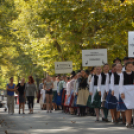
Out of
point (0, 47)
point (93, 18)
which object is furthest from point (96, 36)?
point (0, 47)

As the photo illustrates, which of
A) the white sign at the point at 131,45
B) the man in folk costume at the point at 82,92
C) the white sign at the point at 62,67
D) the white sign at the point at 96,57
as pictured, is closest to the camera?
the white sign at the point at 131,45

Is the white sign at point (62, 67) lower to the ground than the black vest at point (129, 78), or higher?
higher

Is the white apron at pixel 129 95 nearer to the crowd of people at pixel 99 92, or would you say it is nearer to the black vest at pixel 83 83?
the crowd of people at pixel 99 92

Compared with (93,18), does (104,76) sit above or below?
below

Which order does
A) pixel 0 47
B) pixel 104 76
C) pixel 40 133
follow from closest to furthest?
pixel 40 133 < pixel 104 76 < pixel 0 47

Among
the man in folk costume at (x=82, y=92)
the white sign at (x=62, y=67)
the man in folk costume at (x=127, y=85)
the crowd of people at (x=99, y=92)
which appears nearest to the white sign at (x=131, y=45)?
the crowd of people at (x=99, y=92)

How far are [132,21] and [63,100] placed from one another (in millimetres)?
6756

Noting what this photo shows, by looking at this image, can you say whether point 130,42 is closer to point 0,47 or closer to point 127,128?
point 127,128

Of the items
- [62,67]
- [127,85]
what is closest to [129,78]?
[127,85]

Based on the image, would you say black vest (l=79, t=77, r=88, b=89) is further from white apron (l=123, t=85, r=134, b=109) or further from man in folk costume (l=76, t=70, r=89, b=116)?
white apron (l=123, t=85, r=134, b=109)

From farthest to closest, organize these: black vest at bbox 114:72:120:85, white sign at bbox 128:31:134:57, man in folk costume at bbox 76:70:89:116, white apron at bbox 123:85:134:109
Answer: man in folk costume at bbox 76:70:89:116
white sign at bbox 128:31:134:57
black vest at bbox 114:72:120:85
white apron at bbox 123:85:134:109

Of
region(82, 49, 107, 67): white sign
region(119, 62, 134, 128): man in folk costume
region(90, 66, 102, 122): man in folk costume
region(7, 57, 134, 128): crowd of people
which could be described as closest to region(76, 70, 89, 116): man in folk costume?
region(7, 57, 134, 128): crowd of people

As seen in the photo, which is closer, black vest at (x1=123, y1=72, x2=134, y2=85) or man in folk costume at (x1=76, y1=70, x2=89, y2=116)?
black vest at (x1=123, y1=72, x2=134, y2=85)

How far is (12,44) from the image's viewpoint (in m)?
47.0
